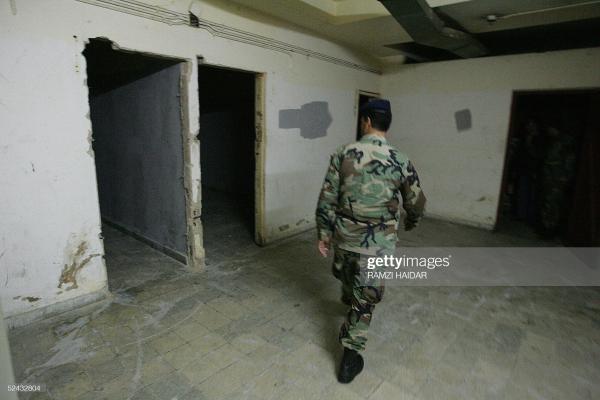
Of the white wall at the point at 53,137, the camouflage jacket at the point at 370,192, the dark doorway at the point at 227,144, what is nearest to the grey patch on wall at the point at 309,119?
the white wall at the point at 53,137

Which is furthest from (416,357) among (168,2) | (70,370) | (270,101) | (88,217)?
(168,2)

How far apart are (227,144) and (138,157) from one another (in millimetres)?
3230

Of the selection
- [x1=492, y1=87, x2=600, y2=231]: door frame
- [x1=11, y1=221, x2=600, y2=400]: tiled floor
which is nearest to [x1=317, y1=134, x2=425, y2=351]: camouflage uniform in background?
[x1=11, y1=221, x2=600, y2=400]: tiled floor

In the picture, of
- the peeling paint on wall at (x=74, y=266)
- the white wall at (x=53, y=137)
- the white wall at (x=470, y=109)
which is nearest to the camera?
the white wall at (x=53, y=137)

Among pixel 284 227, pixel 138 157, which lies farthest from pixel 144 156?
pixel 284 227

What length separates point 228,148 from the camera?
6586mm

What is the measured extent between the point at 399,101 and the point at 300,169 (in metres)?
2.28

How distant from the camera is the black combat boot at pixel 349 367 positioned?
1.82 metres

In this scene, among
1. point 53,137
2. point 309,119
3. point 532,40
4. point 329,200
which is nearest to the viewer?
point 329,200

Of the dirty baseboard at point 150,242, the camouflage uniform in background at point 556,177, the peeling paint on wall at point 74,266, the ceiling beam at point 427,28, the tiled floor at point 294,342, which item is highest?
the ceiling beam at point 427,28

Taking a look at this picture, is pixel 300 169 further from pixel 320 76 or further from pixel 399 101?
pixel 399 101

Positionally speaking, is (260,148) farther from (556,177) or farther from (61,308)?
(556,177)

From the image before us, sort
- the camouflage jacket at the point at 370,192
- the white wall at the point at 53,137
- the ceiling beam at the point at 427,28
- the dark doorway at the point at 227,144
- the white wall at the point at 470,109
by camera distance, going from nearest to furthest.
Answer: the camouflage jacket at the point at 370,192
the white wall at the point at 53,137
the ceiling beam at the point at 427,28
the white wall at the point at 470,109
the dark doorway at the point at 227,144

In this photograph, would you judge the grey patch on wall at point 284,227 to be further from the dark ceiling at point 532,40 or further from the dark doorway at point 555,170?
the dark doorway at point 555,170
